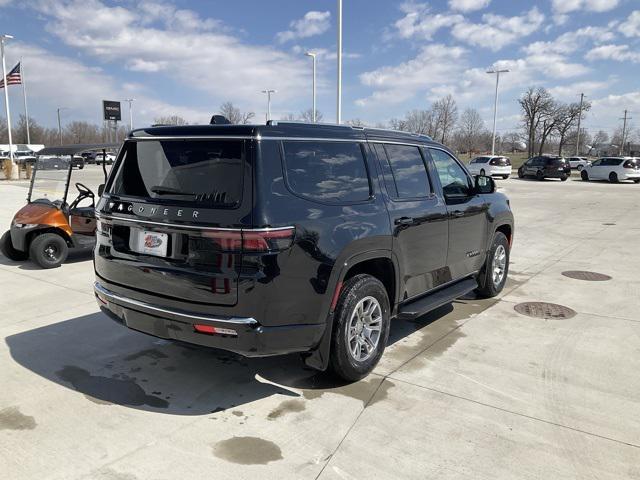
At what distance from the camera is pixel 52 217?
297 inches

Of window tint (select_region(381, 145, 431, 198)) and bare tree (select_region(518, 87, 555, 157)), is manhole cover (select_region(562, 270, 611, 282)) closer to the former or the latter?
window tint (select_region(381, 145, 431, 198))

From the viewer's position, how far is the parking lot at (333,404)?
295 centimetres

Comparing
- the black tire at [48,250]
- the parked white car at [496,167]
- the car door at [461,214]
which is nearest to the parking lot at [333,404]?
the car door at [461,214]

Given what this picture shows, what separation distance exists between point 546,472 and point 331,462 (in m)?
1.22

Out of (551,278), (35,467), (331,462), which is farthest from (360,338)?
(551,278)

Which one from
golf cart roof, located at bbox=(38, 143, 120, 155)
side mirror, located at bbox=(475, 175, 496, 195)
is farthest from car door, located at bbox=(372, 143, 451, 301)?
golf cart roof, located at bbox=(38, 143, 120, 155)

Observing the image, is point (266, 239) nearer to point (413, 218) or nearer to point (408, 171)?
point (413, 218)

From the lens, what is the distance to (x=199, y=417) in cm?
347

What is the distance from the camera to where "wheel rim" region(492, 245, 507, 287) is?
20.6ft

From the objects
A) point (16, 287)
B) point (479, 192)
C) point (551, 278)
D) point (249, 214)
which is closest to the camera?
point (249, 214)

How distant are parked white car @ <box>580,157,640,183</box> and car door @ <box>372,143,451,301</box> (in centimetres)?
3310

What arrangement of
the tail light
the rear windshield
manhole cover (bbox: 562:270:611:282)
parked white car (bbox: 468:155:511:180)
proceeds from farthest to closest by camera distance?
parked white car (bbox: 468:155:511:180)
manhole cover (bbox: 562:270:611:282)
the rear windshield
the tail light

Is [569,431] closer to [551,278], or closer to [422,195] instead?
[422,195]

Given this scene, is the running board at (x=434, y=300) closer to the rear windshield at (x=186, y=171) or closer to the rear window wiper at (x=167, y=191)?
the rear windshield at (x=186, y=171)
